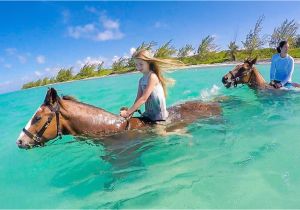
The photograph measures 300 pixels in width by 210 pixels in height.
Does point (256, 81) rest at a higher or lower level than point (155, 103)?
lower

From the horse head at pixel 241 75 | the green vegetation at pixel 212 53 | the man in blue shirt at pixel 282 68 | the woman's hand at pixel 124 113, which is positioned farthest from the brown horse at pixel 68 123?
the green vegetation at pixel 212 53

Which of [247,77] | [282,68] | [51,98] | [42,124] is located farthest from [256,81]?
[42,124]

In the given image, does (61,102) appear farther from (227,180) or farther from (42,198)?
(227,180)

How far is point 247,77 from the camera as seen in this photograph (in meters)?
9.21

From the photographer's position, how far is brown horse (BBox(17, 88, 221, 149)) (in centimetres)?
457

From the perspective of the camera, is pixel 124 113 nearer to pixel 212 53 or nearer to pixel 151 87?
pixel 151 87

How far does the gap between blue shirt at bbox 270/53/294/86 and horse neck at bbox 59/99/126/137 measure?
20.7 feet

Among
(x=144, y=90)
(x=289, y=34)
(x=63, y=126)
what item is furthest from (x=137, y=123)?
(x=289, y=34)

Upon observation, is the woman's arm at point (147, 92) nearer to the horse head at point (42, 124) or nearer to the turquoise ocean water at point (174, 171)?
the turquoise ocean water at point (174, 171)

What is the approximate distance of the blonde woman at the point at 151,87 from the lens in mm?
5070

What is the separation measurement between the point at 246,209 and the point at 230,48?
3932 cm

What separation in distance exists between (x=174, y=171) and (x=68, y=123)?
6.01ft

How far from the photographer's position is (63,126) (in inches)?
187

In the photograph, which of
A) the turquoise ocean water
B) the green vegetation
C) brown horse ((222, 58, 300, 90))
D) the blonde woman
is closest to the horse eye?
the turquoise ocean water
